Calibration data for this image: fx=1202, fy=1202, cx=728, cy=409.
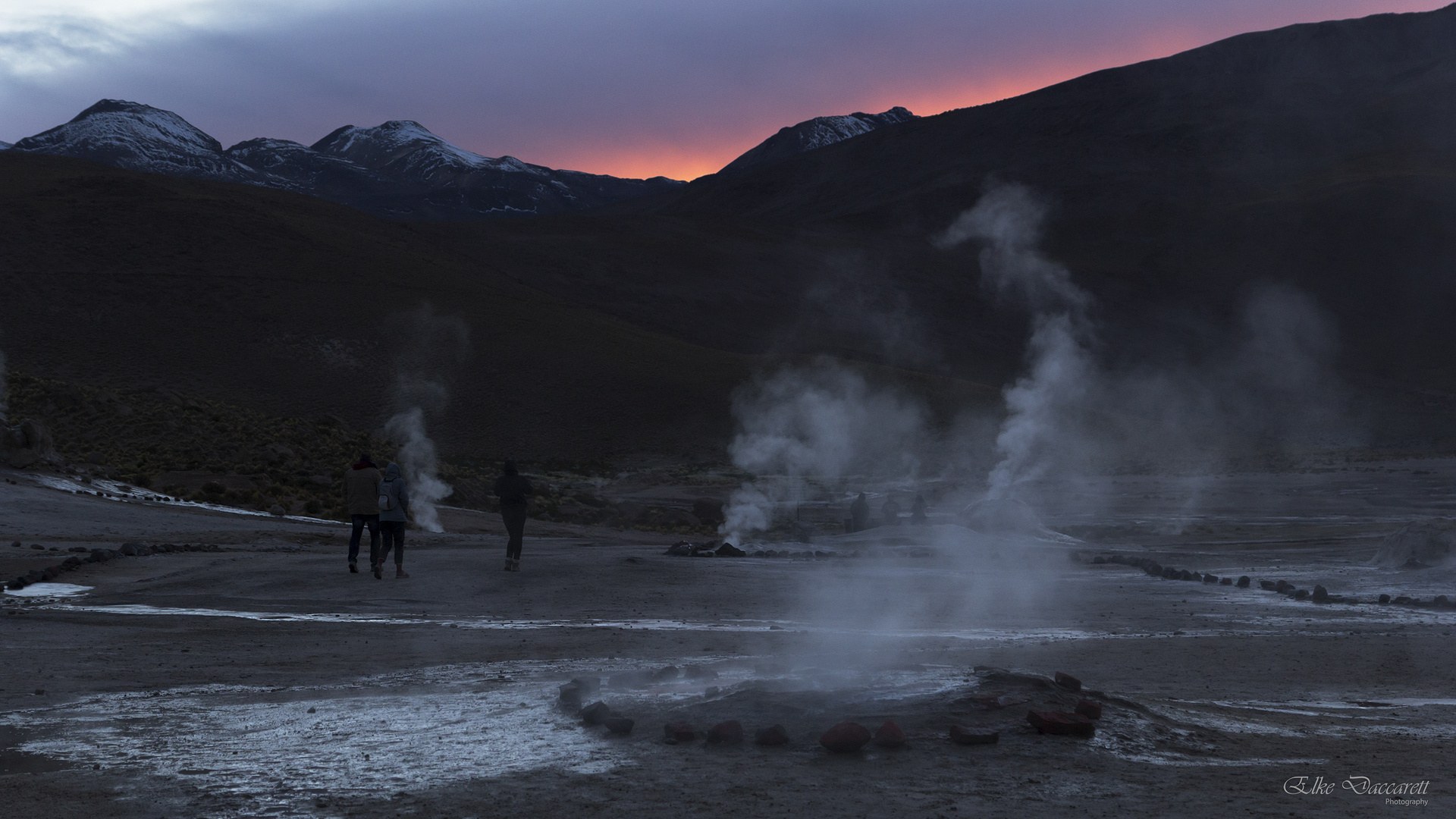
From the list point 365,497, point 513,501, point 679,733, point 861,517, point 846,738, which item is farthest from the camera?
point 861,517

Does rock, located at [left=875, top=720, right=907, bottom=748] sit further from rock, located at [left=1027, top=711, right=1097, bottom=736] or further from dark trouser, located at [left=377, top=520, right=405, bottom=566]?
dark trouser, located at [left=377, top=520, right=405, bottom=566]

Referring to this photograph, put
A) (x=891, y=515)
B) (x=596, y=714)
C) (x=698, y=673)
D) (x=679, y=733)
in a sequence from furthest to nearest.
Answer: (x=891, y=515)
(x=698, y=673)
(x=596, y=714)
(x=679, y=733)

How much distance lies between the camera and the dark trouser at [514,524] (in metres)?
16.9

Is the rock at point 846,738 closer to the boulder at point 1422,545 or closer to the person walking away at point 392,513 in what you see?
the person walking away at point 392,513

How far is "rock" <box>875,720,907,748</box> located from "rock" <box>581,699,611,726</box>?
166cm

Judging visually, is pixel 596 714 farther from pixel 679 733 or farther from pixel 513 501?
pixel 513 501

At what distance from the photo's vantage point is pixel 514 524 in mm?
16969

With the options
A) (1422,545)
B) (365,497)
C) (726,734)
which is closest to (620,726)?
(726,734)

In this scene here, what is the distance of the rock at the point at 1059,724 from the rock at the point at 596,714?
8.25 feet

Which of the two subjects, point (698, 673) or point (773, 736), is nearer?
point (773, 736)

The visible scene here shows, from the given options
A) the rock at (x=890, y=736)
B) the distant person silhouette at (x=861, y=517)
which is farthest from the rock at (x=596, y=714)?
the distant person silhouette at (x=861, y=517)

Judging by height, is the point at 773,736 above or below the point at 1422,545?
below

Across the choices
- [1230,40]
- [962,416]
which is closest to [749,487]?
[962,416]

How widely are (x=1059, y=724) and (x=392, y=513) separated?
11195mm
